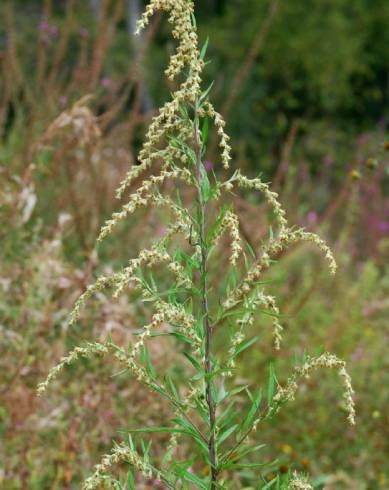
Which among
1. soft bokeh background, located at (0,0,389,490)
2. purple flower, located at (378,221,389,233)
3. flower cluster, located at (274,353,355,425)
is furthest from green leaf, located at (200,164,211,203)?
purple flower, located at (378,221,389,233)

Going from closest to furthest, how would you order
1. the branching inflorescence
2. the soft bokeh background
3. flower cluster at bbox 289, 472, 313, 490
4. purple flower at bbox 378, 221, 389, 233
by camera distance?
1. the branching inflorescence
2. flower cluster at bbox 289, 472, 313, 490
3. the soft bokeh background
4. purple flower at bbox 378, 221, 389, 233

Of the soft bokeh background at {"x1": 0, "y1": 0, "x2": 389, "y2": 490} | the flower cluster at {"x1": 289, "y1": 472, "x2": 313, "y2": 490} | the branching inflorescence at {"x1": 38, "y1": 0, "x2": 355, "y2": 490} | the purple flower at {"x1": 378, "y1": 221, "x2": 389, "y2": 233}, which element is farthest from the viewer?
the purple flower at {"x1": 378, "y1": 221, "x2": 389, "y2": 233}

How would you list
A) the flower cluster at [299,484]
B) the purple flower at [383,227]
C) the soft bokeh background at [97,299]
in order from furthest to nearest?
the purple flower at [383,227]
the soft bokeh background at [97,299]
the flower cluster at [299,484]

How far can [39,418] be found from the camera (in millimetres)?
3779

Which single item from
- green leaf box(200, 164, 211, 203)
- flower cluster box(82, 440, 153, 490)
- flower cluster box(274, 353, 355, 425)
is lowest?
flower cluster box(82, 440, 153, 490)

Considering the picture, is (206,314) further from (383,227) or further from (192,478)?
(383,227)

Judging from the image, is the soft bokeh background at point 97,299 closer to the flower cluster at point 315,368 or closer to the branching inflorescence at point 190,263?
the flower cluster at point 315,368

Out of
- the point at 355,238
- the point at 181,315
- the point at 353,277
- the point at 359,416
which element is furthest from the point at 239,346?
the point at 355,238

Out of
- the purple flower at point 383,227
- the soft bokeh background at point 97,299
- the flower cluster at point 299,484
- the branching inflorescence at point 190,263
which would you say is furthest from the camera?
the purple flower at point 383,227


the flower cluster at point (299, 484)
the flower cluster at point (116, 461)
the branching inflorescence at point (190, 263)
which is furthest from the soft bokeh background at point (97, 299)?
the flower cluster at point (116, 461)

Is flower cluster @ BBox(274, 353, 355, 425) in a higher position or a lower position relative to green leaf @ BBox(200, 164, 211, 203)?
lower

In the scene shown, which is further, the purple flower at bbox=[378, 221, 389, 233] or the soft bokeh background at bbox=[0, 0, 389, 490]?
the purple flower at bbox=[378, 221, 389, 233]

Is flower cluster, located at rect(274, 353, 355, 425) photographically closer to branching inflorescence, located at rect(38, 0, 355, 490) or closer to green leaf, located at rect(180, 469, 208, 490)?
branching inflorescence, located at rect(38, 0, 355, 490)

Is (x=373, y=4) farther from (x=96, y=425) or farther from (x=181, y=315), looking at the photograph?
(x=181, y=315)
